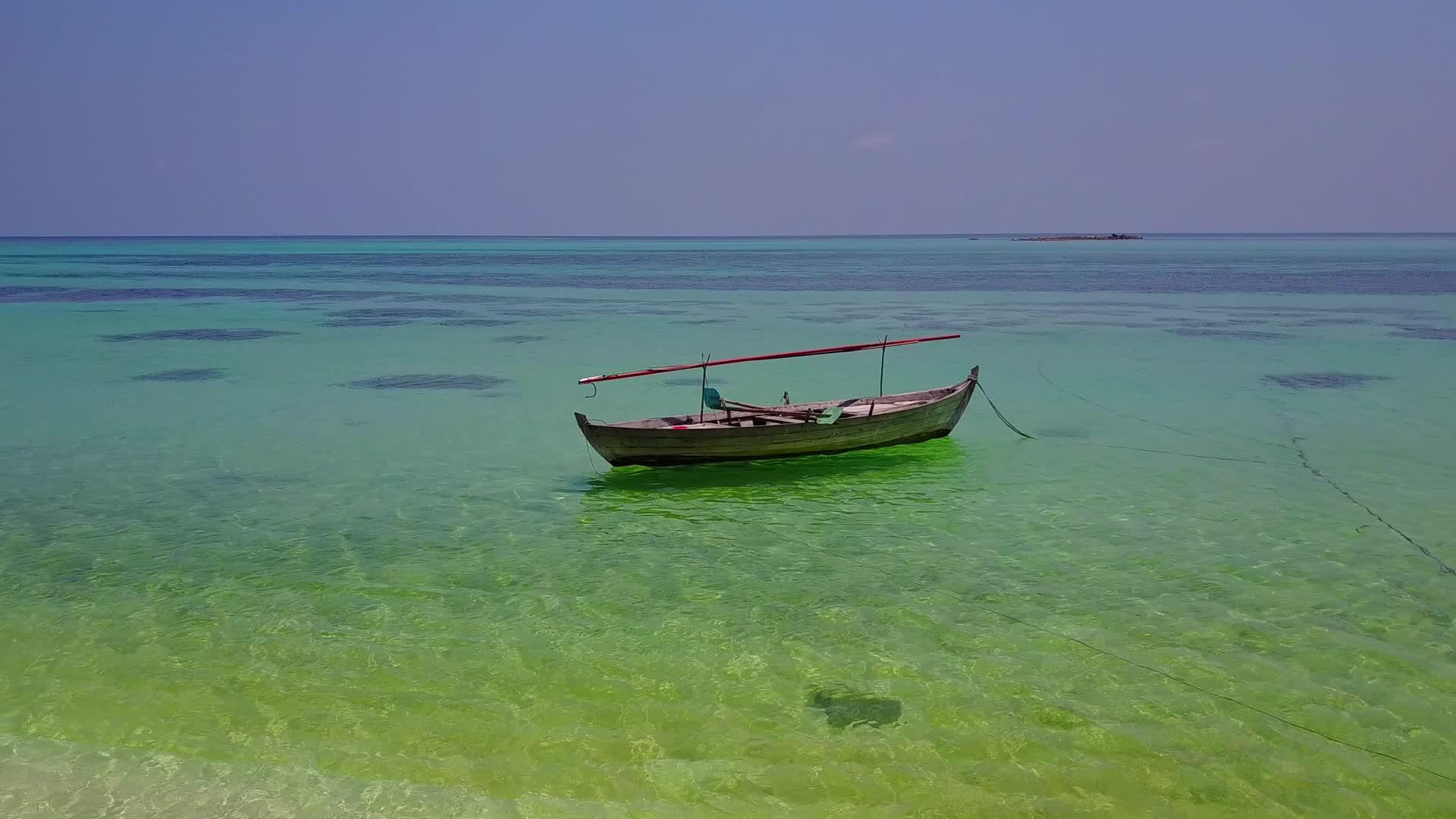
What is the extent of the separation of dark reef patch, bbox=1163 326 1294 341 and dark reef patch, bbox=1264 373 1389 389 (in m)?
7.63

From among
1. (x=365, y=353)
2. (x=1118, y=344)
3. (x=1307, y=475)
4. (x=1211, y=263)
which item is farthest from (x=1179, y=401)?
(x=1211, y=263)

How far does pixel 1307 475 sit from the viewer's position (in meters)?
14.0

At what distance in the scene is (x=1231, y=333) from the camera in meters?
32.7

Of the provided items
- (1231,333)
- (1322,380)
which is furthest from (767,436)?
(1231,333)

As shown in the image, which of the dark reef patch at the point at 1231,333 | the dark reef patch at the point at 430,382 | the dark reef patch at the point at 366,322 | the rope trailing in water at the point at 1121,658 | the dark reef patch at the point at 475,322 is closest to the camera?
the rope trailing in water at the point at 1121,658

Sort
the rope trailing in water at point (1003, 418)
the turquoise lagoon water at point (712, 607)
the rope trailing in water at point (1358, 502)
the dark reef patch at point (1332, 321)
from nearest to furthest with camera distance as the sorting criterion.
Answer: the turquoise lagoon water at point (712, 607)
the rope trailing in water at point (1358, 502)
the rope trailing in water at point (1003, 418)
the dark reef patch at point (1332, 321)

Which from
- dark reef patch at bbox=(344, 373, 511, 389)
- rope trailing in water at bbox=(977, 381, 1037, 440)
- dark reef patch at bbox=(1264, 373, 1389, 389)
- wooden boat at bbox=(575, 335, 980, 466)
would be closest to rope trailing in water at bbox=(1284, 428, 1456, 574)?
rope trailing in water at bbox=(977, 381, 1037, 440)

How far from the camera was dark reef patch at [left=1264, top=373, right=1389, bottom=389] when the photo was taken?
2182cm

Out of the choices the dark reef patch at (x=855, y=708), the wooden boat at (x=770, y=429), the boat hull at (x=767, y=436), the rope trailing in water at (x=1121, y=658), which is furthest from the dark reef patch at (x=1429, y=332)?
the dark reef patch at (x=855, y=708)

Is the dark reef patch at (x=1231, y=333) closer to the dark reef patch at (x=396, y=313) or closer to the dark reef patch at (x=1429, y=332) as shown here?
the dark reef patch at (x=1429, y=332)

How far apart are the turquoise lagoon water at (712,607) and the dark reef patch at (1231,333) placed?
9.04 m

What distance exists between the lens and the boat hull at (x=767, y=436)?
1295cm

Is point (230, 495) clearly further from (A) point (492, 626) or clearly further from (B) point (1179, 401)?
(B) point (1179, 401)

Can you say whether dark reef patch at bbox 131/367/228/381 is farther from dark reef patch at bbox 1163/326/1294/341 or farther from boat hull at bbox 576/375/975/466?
dark reef patch at bbox 1163/326/1294/341
